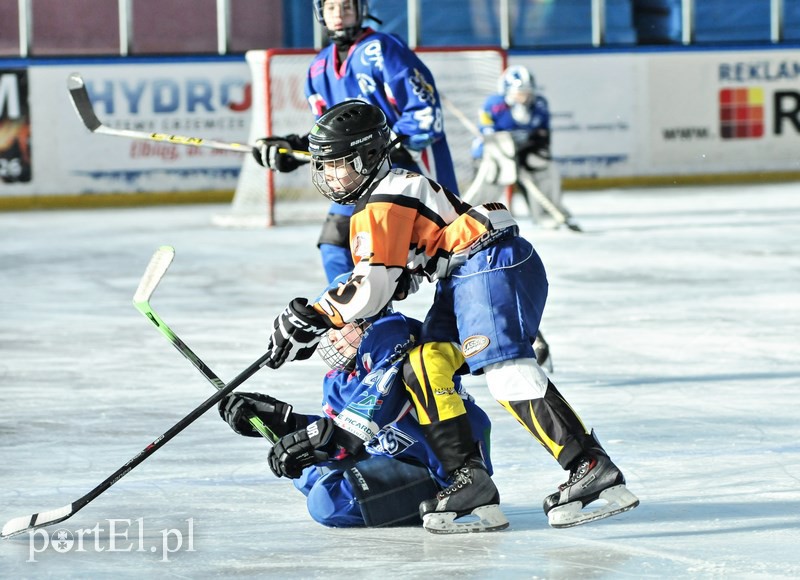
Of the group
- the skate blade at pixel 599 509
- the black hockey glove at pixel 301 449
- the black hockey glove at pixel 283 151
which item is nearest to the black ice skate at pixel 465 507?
→ the skate blade at pixel 599 509

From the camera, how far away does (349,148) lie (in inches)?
119

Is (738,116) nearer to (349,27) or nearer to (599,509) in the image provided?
(349,27)

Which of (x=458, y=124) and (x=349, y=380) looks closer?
(x=349, y=380)

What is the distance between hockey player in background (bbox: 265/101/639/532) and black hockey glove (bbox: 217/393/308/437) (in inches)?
5.2

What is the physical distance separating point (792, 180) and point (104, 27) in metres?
6.01

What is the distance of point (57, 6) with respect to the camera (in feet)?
40.8

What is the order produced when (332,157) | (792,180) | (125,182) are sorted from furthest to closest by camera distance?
(792,180), (125,182), (332,157)

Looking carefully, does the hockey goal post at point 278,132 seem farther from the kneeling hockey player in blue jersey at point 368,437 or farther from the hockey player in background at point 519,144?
the kneeling hockey player in blue jersey at point 368,437

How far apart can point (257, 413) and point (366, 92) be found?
5.35 feet

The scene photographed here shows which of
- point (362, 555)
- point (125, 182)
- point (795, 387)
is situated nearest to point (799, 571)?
point (362, 555)

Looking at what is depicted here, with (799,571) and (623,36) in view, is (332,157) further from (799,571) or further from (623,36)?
(623,36)

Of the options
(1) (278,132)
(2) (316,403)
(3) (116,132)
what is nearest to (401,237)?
(2) (316,403)

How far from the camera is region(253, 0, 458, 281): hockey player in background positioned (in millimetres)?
4422

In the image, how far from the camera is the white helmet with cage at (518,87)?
391 inches
